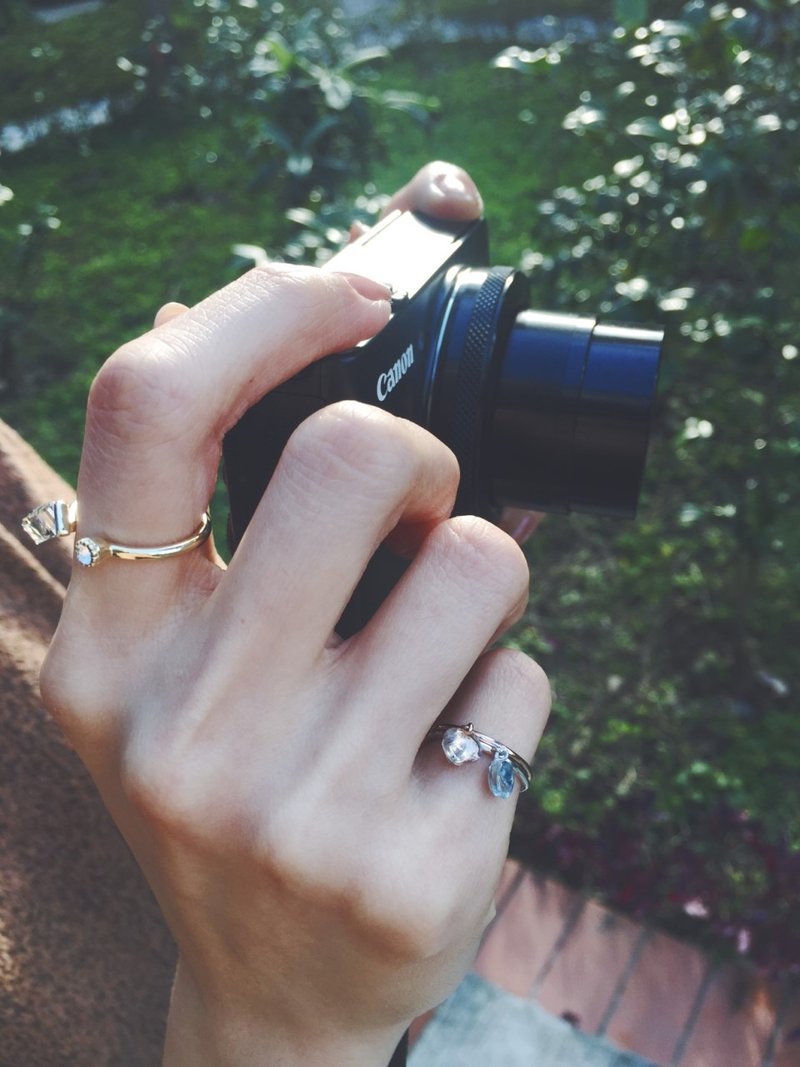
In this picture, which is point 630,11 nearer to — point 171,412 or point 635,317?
point 635,317

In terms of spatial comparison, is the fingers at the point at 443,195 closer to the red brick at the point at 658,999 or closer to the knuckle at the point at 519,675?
the knuckle at the point at 519,675

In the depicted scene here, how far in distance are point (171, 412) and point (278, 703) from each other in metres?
0.16

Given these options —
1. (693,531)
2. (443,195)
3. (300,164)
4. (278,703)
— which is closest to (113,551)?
(278,703)

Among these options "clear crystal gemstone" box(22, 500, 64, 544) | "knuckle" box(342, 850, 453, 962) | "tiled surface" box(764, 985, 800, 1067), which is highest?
"clear crystal gemstone" box(22, 500, 64, 544)

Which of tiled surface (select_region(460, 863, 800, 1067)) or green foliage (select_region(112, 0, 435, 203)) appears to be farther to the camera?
green foliage (select_region(112, 0, 435, 203))

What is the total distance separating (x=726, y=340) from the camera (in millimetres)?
1445

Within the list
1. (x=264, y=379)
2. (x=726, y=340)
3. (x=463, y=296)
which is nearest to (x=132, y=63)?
(x=726, y=340)

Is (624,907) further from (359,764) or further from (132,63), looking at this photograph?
(132,63)

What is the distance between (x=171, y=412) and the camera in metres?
0.51

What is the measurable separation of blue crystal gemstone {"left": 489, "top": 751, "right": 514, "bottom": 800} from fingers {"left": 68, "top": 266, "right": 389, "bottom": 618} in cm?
21

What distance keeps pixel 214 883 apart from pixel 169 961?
308 mm

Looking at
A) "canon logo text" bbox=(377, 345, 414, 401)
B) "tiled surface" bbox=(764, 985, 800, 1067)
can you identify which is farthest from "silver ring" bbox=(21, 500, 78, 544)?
"tiled surface" bbox=(764, 985, 800, 1067)

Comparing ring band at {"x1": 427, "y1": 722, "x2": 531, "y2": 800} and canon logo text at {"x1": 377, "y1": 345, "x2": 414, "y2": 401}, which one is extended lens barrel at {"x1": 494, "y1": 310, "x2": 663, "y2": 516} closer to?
canon logo text at {"x1": 377, "y1": 345, "x2": 414, "y2": 401}

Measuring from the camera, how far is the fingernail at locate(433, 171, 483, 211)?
0.95m
